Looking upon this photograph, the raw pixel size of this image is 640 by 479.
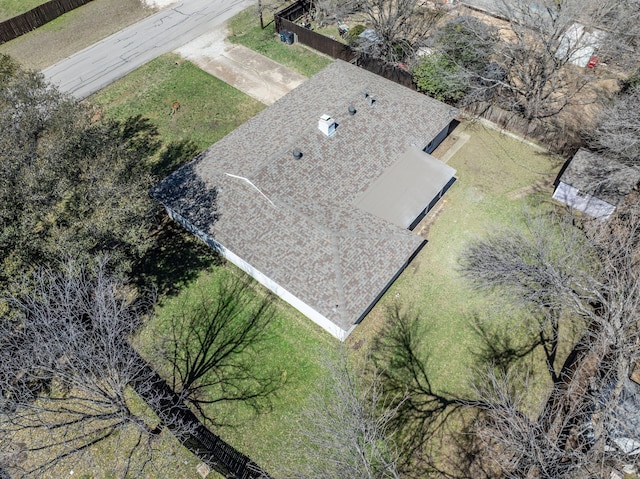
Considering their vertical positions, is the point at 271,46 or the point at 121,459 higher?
the point at 271,46

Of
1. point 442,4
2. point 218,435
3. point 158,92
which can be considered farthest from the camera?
point 442,4

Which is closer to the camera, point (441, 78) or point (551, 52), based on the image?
point (551, 52)

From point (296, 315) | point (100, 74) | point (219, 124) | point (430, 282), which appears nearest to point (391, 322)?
point (430, 282)

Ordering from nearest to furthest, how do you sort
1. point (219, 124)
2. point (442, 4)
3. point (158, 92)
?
point (219, 124) < point (158, 92) < point (442, 4)

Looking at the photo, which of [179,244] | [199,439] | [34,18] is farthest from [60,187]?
[34,18]

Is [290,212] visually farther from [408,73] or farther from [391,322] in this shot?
[408,73]

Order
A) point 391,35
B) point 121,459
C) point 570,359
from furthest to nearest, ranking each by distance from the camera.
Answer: point 391,35 < point 570,359 < point 121,459

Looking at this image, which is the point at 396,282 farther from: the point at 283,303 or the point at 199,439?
the point at 199,439
